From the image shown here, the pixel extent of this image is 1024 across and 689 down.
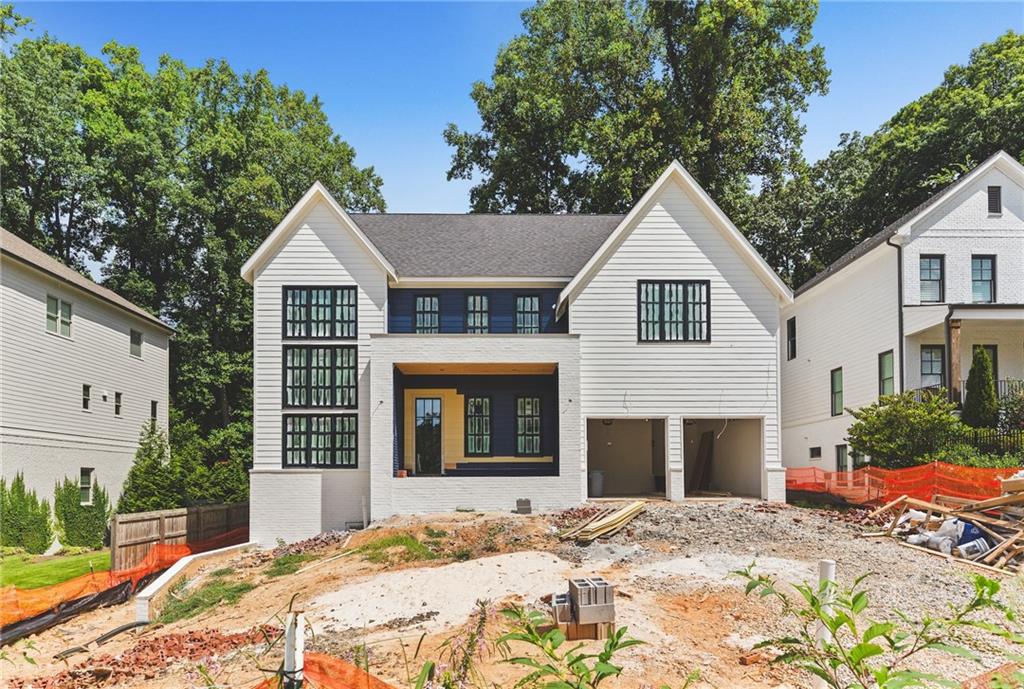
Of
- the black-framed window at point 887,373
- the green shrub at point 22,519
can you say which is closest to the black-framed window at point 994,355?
the black-framed window at point 887,373

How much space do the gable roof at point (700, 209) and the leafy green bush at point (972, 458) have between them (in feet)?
→ 18.9

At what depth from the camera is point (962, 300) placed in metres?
24.2

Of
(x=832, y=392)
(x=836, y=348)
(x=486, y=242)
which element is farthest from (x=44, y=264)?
(x=832, y=392)

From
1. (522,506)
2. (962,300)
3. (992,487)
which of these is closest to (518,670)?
(522,506)

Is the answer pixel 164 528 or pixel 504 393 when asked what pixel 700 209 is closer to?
pixel 504 393

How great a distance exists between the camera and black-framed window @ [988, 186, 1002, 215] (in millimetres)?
24609

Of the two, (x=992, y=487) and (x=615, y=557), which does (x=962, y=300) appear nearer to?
(x=992, y=487)

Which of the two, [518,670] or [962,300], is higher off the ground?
[962,300]

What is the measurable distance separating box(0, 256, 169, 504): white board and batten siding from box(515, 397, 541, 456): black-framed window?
14278 mm

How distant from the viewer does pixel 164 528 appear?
20125 mm

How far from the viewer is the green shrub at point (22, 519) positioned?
21828 mm

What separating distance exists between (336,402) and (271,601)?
27.3ft

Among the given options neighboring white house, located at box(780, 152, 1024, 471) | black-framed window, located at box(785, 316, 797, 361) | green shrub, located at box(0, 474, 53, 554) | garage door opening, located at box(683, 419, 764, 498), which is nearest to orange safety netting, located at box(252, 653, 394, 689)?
garage door opening, located at box(683, 419, 764, 498)

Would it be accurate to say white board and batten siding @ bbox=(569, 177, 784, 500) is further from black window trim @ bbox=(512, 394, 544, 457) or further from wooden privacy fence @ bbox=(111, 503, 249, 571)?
wooden privacy fence @ bbox=(111, 503, 249, 571)
